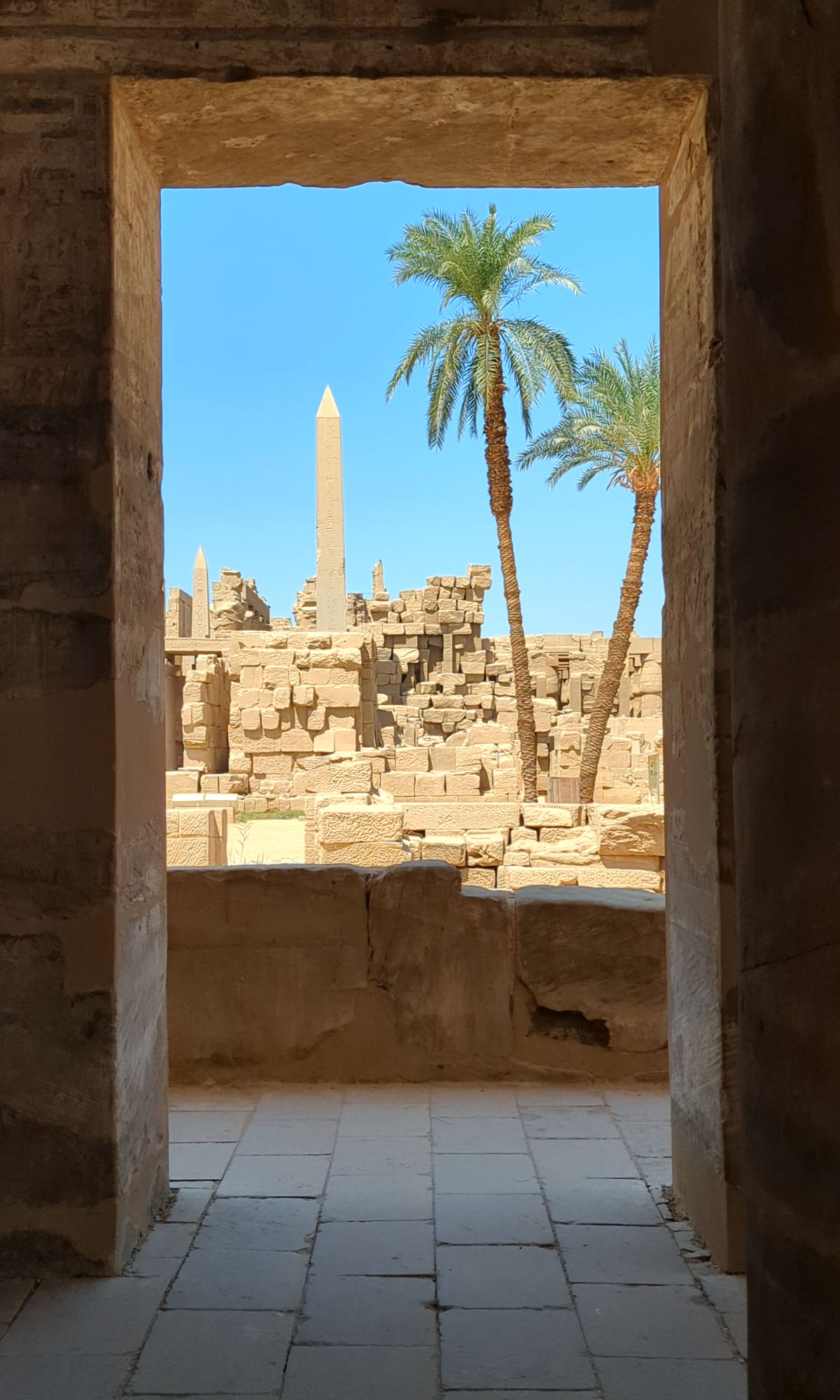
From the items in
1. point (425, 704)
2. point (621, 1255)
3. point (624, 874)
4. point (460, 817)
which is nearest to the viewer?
point (621, 1255)

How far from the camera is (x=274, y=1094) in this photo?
186 inches

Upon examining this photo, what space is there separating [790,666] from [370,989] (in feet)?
12.3

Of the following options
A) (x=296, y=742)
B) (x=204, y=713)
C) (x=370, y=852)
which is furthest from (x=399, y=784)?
(x=370, y=852)

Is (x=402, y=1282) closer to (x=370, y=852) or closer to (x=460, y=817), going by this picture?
(x=370, y=852)

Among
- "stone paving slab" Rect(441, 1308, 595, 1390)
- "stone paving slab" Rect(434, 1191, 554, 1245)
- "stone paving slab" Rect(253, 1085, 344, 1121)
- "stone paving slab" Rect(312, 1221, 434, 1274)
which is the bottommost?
"stone paving slab" Rect(253, 1085, 344, 1121)

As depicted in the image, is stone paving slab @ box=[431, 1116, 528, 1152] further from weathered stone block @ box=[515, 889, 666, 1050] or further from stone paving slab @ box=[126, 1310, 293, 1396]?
stone paving slab @ box=[126, 1310, 293, 1396]

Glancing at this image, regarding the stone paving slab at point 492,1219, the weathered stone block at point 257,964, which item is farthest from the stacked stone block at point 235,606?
the stone paving slab at point 492,1219

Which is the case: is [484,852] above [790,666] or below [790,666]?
below

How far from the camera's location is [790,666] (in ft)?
4.68

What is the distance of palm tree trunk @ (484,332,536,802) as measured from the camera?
17625 millimetres

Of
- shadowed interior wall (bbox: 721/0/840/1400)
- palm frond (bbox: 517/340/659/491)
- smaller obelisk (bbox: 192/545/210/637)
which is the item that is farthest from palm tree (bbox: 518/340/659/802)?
smaller obelisk (bbox: 192/545/210/637)

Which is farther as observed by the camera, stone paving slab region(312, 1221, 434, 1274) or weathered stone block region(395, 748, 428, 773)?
weathered stone block region(395, 748, 428, 773)

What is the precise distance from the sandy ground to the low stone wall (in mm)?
9274

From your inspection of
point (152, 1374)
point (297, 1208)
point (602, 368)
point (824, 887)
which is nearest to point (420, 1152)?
point (297, 1208)
